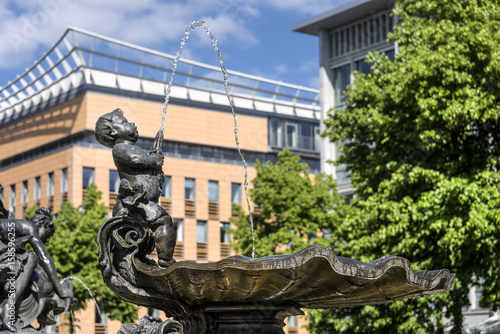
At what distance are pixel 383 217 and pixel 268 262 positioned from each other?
54.0ft

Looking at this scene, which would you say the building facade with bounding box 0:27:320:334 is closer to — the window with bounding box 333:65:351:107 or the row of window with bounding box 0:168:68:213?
the row of window with bounding box 0:168:68:213

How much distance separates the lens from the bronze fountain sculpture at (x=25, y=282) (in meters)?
9.68

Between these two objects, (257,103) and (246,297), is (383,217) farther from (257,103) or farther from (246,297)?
(257,103)

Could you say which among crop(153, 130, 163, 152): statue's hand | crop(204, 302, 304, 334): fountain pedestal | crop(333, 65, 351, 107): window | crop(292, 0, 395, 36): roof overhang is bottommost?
crop(204, 302, 304, 334): fountain pedestal

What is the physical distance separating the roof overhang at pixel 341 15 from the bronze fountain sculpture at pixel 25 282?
4075cm

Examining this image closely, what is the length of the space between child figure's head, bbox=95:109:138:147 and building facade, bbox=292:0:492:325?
4322 centimetres

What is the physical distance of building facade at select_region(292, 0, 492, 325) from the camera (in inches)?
2014

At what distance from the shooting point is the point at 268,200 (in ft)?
122

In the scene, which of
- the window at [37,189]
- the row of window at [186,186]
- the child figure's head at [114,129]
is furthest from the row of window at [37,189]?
the child figure's head at [114,129]

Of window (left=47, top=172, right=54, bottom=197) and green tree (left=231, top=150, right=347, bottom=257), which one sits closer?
green tree (left=231, top=150, right=347, bottom=257)

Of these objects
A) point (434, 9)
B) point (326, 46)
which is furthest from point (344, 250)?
point (326, 46)

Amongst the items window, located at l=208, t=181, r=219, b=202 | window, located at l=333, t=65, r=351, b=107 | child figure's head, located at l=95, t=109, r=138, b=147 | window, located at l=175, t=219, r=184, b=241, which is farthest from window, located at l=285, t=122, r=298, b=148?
child figure's head, located at l=95, t=109, r=138, b=147

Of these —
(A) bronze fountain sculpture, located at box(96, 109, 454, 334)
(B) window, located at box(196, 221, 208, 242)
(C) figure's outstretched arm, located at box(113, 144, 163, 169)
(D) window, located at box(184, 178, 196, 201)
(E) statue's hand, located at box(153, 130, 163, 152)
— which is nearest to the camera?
(A) bronze fountain sculpture, located at box(96, 109, 454, 334)

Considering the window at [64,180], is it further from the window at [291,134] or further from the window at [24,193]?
the window at [291,134]
